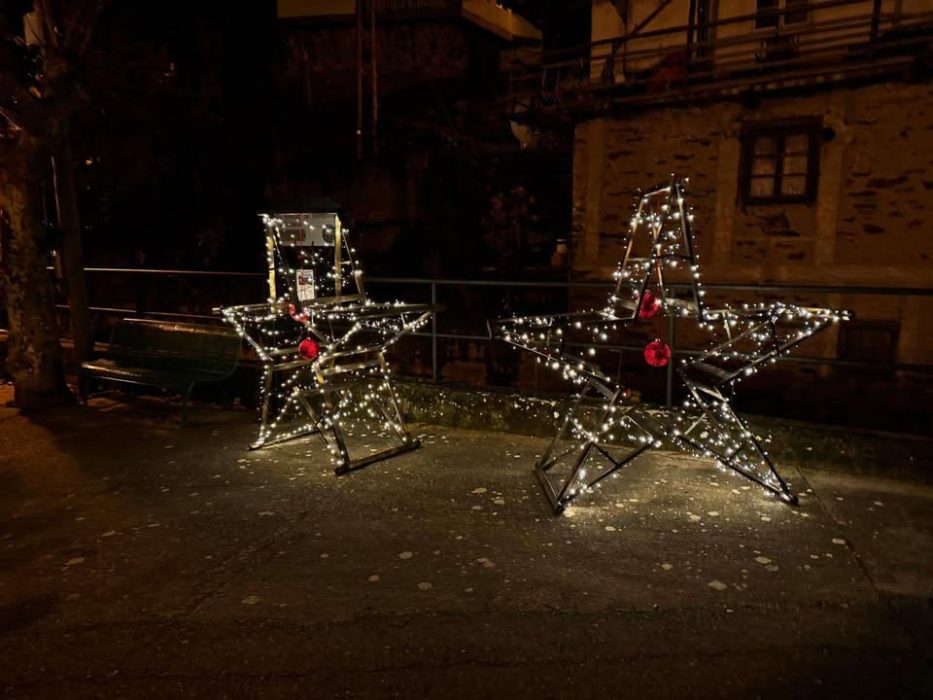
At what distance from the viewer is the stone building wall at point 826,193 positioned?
11.3m


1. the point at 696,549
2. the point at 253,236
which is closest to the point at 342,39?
the point at 253,236

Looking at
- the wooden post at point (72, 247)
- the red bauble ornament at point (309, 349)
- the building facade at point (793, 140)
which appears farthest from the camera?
the building facade at point (793, 140)

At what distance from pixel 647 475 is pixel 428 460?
166 cm

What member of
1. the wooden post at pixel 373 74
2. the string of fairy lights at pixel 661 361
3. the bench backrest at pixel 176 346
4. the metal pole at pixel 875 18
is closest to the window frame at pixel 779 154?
the metal pole at pixel 875 18

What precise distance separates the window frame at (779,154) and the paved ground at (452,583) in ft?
29.1

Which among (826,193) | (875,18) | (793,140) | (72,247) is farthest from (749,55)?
(72,247)

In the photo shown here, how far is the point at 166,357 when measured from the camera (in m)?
6.98

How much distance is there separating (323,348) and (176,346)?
2550 mm

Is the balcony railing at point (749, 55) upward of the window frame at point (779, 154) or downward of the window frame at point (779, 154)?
upward

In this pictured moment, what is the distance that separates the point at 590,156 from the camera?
14.0 meters

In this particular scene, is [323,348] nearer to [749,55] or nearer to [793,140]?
[793,140]

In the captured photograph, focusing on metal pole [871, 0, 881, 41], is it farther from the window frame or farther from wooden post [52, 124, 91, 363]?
wooden post [52, 124, 91, 363]

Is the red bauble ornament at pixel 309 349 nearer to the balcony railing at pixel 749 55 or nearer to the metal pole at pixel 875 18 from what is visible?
the balcony railing at pixel 749 55

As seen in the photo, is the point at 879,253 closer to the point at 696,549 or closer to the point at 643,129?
the point at 643,129
